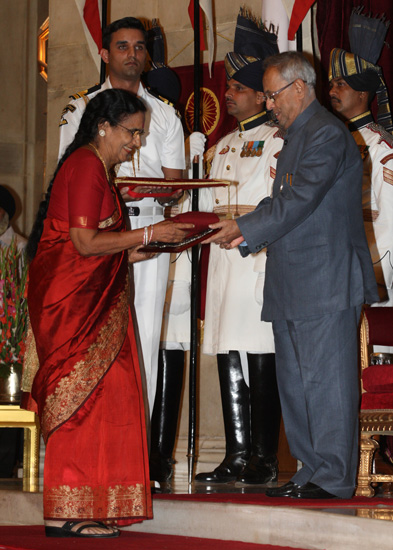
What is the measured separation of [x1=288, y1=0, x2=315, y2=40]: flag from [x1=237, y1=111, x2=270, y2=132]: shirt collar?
55 cm

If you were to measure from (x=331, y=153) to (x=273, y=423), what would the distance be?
1.49 m

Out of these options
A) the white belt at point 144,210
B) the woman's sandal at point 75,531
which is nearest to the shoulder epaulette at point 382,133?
the white belt at point 144,210

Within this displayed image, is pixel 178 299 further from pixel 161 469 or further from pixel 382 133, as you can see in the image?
pixel 382 133

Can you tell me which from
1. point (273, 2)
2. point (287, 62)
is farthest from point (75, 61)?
point (287, 62)

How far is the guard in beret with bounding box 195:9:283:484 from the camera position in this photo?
4516 millimetres

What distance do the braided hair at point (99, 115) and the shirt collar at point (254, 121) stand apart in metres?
A: 1.36

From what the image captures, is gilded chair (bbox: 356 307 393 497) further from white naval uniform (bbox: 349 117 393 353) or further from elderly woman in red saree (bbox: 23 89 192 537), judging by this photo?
elderly woman in red saree (bbox: 23 89 192 537)

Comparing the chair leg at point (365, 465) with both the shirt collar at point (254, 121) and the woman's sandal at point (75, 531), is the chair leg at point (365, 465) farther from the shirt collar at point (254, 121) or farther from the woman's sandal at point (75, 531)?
the shirt collar at point (254, 121)

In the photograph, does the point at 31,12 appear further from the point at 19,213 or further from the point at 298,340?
the point at 298,340

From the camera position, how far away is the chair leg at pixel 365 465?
12.9 ft

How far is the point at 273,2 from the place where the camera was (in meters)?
5.27

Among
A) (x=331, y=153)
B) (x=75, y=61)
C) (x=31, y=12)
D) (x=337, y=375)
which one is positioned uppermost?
(x=31, y=12)

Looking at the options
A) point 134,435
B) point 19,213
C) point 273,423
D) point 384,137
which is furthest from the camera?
point 19,213

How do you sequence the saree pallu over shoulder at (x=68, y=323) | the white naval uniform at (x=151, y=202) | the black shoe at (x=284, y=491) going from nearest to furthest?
the saree pallu over shoulder at (x=68, y=323)
the black shoe at (x=284, y=491)
the white naval uniform at (x=151, y=202)
